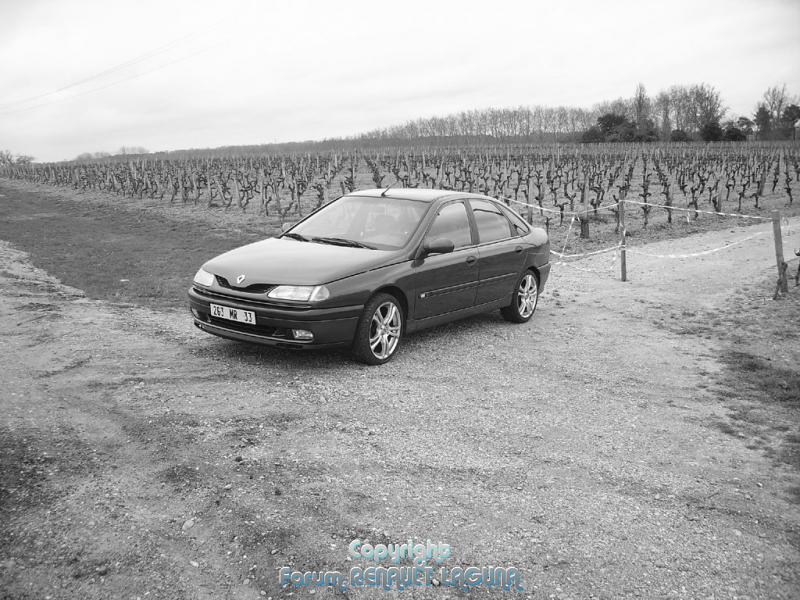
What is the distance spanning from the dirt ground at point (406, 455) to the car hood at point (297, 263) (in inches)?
31.1

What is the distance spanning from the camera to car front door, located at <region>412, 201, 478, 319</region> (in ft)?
21.4

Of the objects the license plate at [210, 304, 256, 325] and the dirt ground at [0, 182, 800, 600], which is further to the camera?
the license plate at [210, 304, 256, 325]

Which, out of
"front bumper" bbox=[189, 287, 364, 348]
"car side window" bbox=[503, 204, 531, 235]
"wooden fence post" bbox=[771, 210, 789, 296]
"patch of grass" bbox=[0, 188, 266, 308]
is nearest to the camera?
"front bumper" bbox=[189, 287, 364, 348]

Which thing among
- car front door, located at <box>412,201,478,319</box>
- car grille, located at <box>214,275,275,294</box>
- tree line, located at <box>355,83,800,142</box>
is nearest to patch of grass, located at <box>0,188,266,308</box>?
car grille, located at <box>214,275,275,294</box>

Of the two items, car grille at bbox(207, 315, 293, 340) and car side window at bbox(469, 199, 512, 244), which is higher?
car side window at bbox(469, 199, 512, 244)

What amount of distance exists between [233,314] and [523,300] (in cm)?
379

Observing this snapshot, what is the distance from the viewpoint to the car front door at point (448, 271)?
6512 mm

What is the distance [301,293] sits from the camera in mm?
5590

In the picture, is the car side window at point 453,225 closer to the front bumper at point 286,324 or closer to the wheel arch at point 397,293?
the wheel arch at point 397,293

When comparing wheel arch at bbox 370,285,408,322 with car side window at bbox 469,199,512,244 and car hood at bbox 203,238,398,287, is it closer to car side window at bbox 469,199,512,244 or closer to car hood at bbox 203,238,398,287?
car hood at bbox 203,238,398,287

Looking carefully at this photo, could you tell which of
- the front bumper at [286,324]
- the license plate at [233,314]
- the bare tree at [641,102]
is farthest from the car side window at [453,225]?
the bare tree at [641,102]

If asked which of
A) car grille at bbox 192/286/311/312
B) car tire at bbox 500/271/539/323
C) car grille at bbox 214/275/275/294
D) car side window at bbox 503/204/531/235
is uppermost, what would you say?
car side window at bbox 503/204/531/235

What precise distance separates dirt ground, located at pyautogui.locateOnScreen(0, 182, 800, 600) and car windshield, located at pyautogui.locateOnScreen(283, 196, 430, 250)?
3.76 ft

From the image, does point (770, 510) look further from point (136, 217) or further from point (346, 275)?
point (136, 217)
